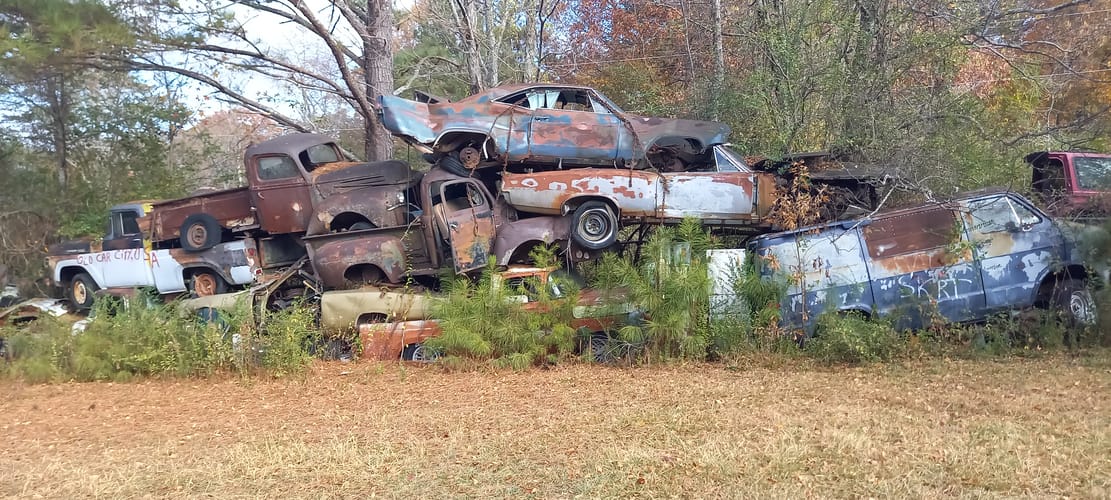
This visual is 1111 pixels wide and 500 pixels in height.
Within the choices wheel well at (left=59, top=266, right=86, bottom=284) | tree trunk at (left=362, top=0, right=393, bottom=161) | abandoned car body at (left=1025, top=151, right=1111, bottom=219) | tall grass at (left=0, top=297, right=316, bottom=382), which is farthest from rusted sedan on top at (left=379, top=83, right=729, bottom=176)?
wheel well at (left=59, top=266, right=86, bottom=284)

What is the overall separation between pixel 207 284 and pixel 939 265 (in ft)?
32.3

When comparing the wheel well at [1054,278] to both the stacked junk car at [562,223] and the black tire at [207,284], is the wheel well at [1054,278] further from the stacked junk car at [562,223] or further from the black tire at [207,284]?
the black tire at [207,284]

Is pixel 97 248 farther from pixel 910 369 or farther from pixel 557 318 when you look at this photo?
pixel 910 369

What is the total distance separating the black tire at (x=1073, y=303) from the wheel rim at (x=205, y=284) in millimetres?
10891

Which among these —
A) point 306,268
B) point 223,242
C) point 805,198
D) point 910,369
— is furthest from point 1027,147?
point 223,242

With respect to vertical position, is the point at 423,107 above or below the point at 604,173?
above

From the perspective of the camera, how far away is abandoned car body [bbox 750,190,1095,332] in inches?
317

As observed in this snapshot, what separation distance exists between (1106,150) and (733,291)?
773 cm

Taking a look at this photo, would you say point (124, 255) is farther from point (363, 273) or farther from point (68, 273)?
point (363, 273)

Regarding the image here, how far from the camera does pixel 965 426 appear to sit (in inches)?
215

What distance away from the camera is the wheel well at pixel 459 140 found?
1044cm

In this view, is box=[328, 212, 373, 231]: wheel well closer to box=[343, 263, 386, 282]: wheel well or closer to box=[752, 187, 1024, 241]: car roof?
box=[343, 263, 386, 282]: wheel well

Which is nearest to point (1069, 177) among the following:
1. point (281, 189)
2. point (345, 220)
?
point (345, 220)

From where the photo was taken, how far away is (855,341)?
7.79 m
